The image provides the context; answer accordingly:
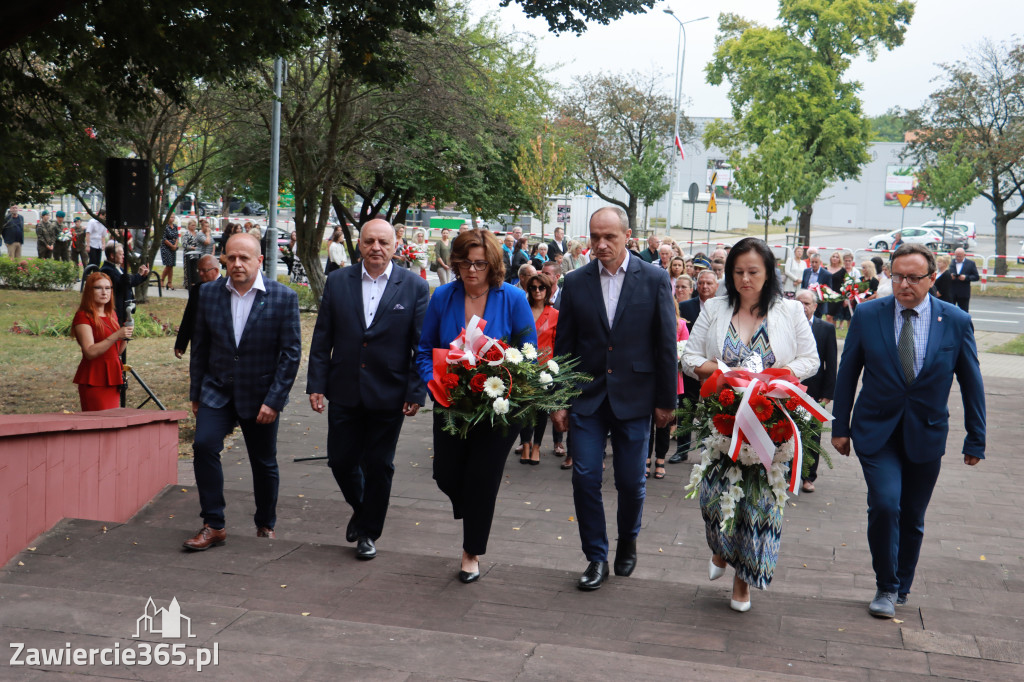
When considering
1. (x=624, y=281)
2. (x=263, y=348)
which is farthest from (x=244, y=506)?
(x=624, y=281)

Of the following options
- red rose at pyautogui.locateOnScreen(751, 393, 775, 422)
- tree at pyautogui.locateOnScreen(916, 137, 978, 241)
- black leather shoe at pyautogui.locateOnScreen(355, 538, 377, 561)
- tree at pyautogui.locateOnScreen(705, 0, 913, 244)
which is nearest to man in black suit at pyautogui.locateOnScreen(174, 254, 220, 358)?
black leather shoe at pyautogui.locateOnScreen(355, 538, 377, 561)

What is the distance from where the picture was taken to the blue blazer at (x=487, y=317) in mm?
5070

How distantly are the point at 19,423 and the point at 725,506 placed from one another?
3658mm

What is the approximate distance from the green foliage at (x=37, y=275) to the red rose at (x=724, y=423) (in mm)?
22755

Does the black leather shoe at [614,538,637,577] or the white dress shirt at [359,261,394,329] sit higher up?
the white dress shirt at [359,261,394,329]

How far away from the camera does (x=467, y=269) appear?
16.5 ft

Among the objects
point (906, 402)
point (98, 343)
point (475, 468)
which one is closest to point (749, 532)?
point (906, 402)

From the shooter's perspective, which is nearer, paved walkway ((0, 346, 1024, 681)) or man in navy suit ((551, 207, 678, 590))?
paved walkway ((0, 346, 1024, 681))

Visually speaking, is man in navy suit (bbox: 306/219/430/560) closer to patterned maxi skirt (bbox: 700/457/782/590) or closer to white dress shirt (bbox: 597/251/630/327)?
white dress shirt (bbox: 597/251/630/327)

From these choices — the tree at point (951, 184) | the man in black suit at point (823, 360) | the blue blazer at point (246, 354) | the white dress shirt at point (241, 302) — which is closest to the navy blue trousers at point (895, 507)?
the blue blazer at point (246, 354)

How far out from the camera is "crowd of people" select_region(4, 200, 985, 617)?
4.82 m

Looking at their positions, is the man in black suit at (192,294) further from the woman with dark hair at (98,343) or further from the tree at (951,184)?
the tree at (951,184)

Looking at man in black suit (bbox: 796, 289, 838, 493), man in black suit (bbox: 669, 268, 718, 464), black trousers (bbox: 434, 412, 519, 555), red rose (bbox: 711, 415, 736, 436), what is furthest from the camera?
man in black suit (bbox: 669, 268, 718, 464)

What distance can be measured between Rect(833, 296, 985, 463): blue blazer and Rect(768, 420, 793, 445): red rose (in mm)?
587
